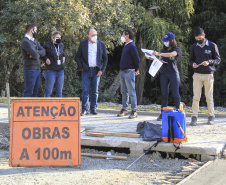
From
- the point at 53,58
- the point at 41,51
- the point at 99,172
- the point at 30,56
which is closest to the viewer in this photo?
the point at 99,172

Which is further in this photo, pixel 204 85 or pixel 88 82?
pixel 88 82

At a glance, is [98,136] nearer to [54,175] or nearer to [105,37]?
[54,175]

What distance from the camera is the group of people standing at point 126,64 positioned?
7617 mm

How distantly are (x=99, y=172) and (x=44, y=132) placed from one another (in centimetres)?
103

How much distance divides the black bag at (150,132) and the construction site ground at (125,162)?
0.46 ft

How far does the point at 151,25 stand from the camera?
16938mm

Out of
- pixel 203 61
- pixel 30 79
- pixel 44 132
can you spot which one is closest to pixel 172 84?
pixel 203 61

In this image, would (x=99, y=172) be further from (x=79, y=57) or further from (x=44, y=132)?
(x=79, y=57)

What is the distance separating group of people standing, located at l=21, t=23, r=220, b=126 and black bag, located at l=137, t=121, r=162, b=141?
5.06ft

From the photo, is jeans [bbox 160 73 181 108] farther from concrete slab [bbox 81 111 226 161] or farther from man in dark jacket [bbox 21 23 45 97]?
man in dark jacket [bbox 21 23 45 97]

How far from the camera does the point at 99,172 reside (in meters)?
4.99

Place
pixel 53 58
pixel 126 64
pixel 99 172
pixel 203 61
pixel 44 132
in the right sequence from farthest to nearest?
pixel 53 58
pixel 126 64
pixel 203 61
pixel 44 132
pixel 99 172

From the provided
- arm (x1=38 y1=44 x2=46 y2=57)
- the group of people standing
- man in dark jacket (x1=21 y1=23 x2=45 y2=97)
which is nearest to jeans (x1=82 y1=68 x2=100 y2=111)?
the group of people standing

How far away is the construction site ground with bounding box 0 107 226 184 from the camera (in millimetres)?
4656
